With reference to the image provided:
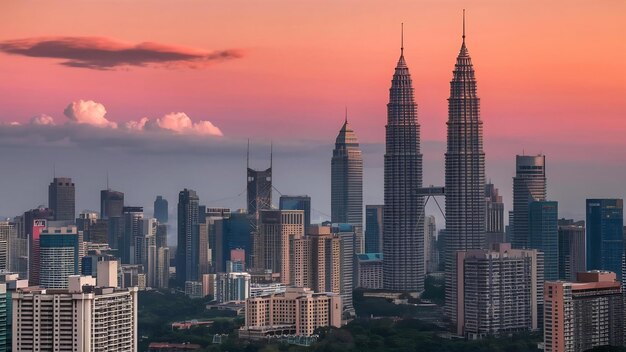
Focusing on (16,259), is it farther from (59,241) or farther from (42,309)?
(42,309)

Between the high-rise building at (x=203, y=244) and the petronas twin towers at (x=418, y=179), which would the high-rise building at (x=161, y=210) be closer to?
the high-rise building at (x=203, y=244)

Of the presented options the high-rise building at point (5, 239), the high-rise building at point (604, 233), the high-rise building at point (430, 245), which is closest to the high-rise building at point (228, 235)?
the high-rise building at point (430, 245)

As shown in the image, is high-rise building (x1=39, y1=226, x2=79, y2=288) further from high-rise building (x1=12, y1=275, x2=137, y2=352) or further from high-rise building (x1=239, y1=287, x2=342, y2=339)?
high-rise building (x1=12, y1=275, x2=137, y2=352)

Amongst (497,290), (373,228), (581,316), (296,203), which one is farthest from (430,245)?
(581,316)

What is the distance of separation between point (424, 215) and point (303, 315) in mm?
15297

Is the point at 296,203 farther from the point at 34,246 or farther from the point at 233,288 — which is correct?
the point at 34,246

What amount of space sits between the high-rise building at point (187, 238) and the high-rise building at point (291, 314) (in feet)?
45.2

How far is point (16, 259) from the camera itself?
125 ft

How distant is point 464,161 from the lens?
44.2 m

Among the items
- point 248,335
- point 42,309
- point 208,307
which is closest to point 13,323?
point 42,309

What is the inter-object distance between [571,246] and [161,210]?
18.7m

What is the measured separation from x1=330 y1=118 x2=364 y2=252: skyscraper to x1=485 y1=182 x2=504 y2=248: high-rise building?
21.6ft

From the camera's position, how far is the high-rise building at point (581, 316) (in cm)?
2731

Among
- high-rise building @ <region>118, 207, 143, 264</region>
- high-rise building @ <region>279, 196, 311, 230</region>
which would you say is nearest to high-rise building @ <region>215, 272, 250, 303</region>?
high-rise building @ <region>118, 207, 143, 264</region>
